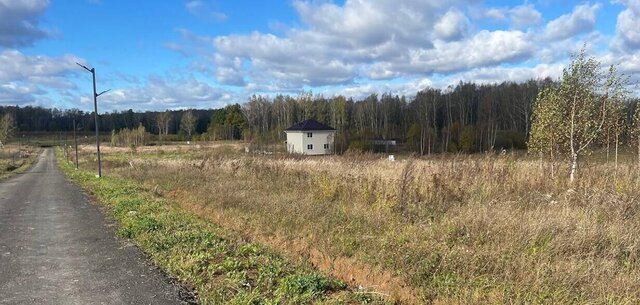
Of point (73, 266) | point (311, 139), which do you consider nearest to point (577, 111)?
point (73, 266)

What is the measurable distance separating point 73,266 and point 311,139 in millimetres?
56832

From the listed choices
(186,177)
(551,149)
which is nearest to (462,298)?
(551,149)

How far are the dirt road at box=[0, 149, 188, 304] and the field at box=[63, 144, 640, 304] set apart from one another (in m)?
2.05

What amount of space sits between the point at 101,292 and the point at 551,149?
45.8 feet

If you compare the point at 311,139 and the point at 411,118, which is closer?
the point at 311,139

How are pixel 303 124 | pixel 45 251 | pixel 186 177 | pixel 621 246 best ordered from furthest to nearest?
pixel 303 124
pixel 186 177
pixel 45 251
pixel 621 246

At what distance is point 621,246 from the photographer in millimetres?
6281

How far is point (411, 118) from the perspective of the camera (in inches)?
3548

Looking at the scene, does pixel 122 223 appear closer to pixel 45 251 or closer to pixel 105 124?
pixel 45 251

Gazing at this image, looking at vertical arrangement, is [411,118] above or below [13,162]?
above

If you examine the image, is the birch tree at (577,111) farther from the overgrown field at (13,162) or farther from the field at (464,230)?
the overgrown field at (13,162)

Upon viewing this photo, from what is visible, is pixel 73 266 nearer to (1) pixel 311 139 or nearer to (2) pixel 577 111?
(2) pixel 577 111

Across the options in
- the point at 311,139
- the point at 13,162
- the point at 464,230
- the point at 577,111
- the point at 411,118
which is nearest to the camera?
the point at 464,230

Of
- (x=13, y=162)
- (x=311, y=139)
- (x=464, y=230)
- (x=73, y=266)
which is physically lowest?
(x=13, y=162)
